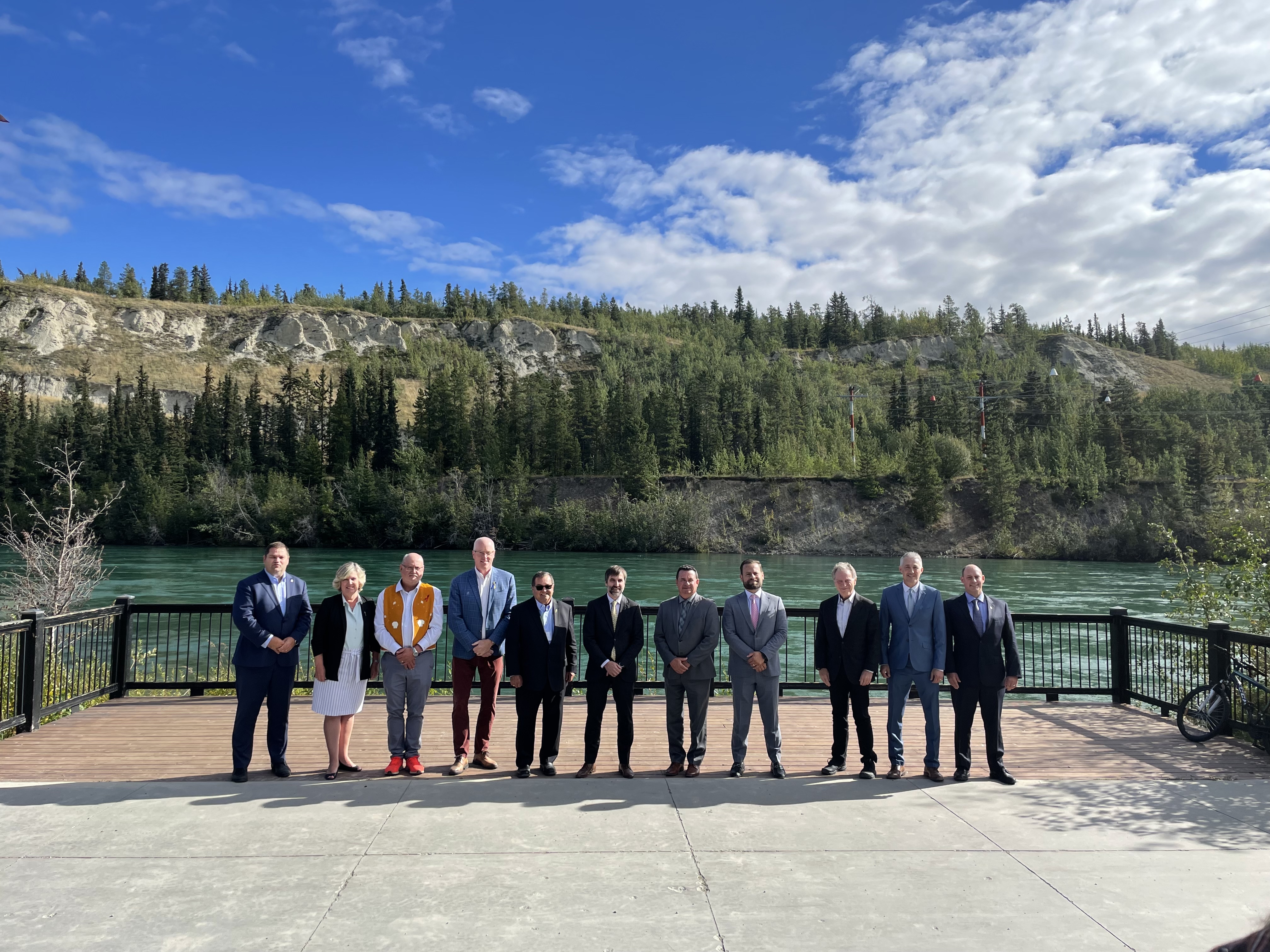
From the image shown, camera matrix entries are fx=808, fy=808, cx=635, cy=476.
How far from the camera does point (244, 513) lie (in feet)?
228

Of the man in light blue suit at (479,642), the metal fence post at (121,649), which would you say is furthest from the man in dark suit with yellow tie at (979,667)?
the metal fence post at (121,649)

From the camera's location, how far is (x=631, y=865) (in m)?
4.88

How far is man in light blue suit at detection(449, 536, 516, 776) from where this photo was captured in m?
7.13

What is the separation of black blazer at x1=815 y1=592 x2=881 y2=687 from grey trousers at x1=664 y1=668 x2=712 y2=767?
1051mm

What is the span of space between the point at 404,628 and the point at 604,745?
7.93ft

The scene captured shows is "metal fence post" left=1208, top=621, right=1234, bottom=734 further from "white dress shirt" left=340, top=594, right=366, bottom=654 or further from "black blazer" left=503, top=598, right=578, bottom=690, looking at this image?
"white dress shirt" left=340, top=594, right=366, bottom=654

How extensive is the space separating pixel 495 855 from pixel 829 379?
15085 cm

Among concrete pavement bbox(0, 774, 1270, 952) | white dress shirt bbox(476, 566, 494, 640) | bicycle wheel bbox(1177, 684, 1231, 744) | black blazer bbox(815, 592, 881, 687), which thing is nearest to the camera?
concrete pavement bbox(0, 774, 1270, 952)

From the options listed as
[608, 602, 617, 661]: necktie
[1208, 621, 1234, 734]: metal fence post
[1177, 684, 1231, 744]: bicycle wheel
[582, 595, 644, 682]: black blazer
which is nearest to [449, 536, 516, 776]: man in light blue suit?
→ [582, 595, 644, 682]: black blazer

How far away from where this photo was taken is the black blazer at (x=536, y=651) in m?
7.05

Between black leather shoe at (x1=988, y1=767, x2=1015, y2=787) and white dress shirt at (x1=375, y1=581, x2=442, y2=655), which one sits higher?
white dress shirt at (x1=375, y1=581, x2=442, y2=655)

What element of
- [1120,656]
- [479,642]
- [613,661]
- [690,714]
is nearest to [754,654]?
[690,714]

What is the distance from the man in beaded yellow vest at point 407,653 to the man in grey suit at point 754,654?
2.67 metres

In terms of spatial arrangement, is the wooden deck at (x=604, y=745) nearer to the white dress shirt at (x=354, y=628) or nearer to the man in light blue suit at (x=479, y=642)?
the man in light blue suit at (x=479, y=642)
